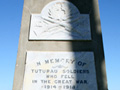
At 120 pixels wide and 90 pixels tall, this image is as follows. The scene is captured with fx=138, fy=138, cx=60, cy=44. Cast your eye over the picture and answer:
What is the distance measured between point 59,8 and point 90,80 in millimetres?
2161

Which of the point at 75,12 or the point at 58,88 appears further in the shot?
the point at 75,12

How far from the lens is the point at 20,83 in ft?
10.2

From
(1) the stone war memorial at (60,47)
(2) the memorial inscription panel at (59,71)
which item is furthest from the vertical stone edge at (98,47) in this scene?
(2) the memorial inscription panel at (59,71)

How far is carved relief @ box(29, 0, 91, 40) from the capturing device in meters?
3.61

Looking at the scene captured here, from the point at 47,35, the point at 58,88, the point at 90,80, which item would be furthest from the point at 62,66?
the point at 47,35

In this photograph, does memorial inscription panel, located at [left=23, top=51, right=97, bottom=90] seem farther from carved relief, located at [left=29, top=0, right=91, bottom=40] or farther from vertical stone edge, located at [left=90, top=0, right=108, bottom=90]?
carved relief, located at [left=29, top=0, right=91, bottom=40]

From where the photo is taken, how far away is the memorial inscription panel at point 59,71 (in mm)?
3057

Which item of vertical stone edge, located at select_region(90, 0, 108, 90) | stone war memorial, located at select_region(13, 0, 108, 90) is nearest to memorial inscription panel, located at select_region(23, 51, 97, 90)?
stone war memorial, located at select_region(13, 0, 108, 90)

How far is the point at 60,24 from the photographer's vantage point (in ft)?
12.2

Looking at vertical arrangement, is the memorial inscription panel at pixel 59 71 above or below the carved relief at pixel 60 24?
below

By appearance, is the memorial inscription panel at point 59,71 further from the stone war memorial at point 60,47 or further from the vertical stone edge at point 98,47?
the vertical stone edge at point 98,47

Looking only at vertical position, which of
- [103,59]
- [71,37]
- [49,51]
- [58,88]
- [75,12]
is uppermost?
[75,12]

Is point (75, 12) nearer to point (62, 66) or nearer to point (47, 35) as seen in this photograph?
point (47, 35)

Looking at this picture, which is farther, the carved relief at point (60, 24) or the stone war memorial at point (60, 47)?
the carved relief at point (60, 24)
